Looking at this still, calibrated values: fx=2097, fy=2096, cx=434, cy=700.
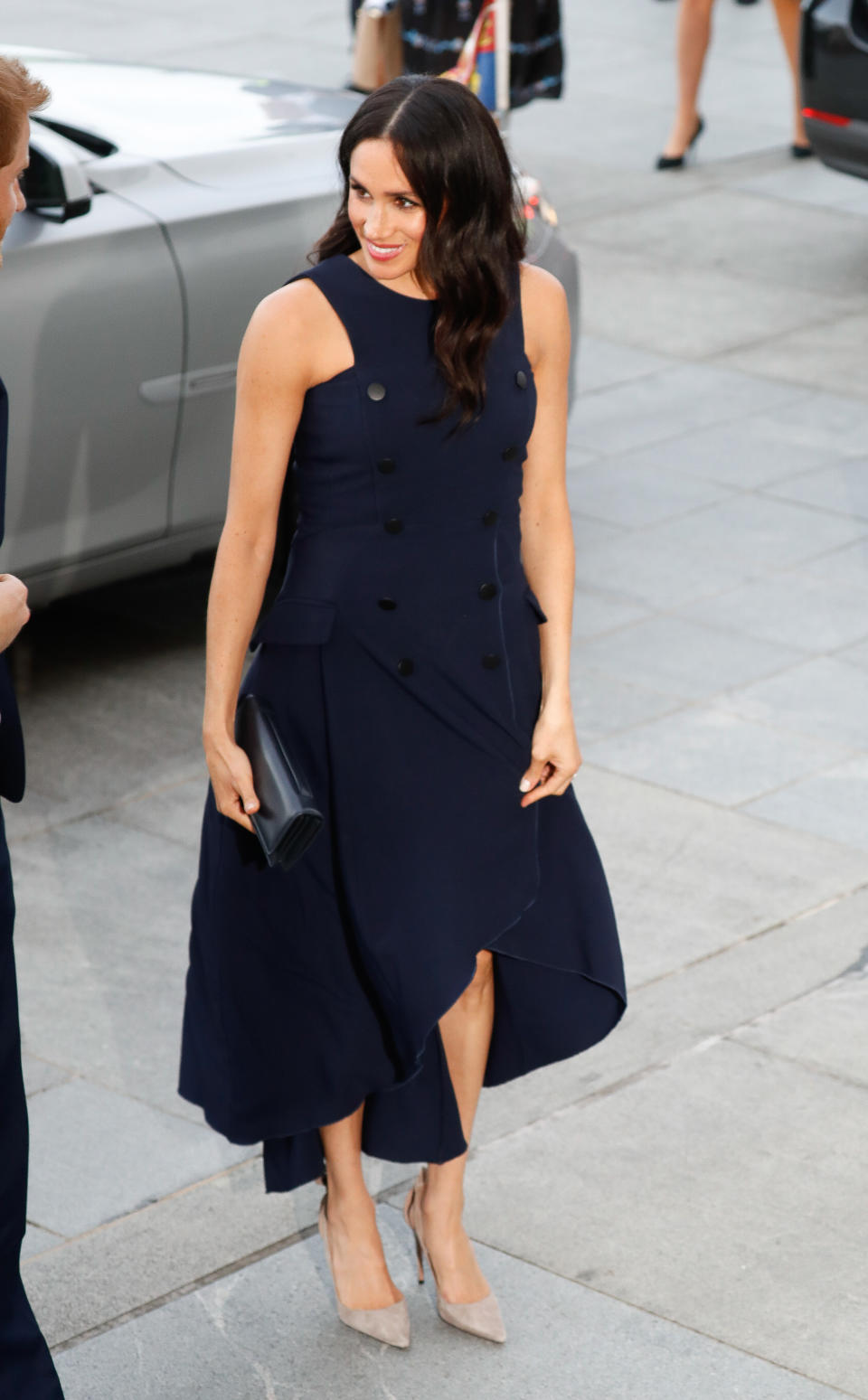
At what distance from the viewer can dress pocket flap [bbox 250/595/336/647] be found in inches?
123

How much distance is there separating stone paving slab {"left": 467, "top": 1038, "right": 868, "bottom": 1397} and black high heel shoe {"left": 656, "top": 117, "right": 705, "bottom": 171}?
A: 28.4 ft

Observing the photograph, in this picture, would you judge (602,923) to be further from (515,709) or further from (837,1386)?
(837,1386)

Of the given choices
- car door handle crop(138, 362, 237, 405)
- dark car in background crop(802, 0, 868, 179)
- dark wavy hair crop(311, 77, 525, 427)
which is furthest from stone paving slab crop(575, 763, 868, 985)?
dark car in background crop(802, 0, 868, 179)

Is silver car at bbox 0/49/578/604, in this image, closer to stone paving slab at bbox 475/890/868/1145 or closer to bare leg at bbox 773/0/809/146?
stone paving slab at bbox 475/890/868/1145

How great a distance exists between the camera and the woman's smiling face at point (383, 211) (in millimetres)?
2971

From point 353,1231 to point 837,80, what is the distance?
759 cm

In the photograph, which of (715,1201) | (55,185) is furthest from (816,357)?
(715,1201)

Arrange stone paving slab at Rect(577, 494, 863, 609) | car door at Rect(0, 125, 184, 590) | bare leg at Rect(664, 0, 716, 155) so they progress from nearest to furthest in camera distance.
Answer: car door at Rect(0, 125, 184, 590)
stone paving slab at Rect(577, 494, 863, 609)
bare leg at Rect(664, 0, 716, 155)

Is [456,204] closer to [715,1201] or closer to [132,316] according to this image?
[715,1201]

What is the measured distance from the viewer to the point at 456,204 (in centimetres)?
301

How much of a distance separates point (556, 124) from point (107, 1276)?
10.7m

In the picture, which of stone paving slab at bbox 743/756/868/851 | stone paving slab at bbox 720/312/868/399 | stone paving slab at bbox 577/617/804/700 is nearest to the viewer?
stone paving slab at bbox 743/756/868/851

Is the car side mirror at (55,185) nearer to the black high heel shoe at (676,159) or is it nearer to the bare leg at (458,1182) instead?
the bare leg at (458,1182)

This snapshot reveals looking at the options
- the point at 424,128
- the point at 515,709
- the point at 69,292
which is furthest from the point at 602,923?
the point at 69,292
